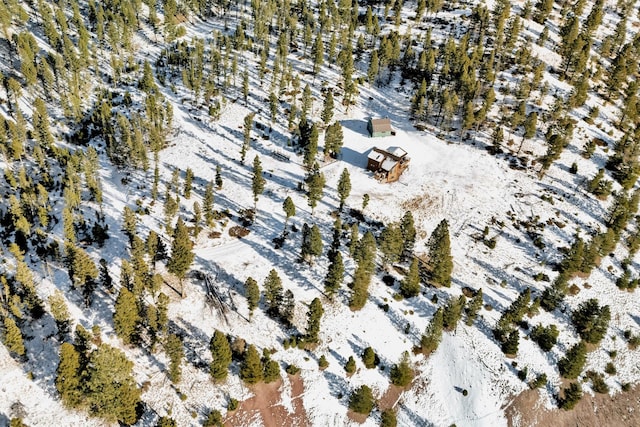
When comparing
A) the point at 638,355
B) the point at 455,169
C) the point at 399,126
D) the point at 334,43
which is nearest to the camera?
the point at 638,355

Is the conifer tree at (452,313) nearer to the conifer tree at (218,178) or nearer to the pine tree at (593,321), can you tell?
the pine tree at (593,321)

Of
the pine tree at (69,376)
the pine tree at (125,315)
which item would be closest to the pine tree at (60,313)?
the pine tree at (125,315)

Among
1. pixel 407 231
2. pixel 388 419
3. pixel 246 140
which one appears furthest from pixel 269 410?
pixel 246 140

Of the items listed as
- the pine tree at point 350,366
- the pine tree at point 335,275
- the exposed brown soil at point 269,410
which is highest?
the pine tree at point 335,275

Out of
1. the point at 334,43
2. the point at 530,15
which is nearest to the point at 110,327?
the point at 334,43

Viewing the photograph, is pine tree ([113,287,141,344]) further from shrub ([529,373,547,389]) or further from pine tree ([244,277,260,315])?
shrub ([529,373,547,389])

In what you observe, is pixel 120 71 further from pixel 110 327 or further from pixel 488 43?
pixel 488 43

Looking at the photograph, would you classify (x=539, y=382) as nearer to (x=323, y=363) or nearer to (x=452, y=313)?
(x=452, y=313)
